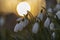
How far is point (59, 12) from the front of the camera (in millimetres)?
1280

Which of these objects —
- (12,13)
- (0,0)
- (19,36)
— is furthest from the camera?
(0,0)

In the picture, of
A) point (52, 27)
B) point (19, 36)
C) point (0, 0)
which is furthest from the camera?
point (0, 0)

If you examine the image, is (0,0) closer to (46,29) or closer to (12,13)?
(12,13)

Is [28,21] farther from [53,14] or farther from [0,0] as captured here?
[0,0]

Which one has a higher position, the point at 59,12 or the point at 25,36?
the point at 59,12

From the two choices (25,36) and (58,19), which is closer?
(58,19)

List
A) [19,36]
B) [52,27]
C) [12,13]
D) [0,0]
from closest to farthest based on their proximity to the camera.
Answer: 1. [52,27]
2. [19,36]
3. [12,13]
4. [0,0]

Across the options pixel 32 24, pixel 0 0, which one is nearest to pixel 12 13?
pixel 0 0

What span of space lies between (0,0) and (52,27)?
8.09 feet

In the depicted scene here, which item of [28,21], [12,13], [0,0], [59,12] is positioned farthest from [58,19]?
[0,0]

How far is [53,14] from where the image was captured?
132cm

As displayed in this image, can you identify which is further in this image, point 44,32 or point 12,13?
point 12,13

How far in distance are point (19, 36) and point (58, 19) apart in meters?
0.24

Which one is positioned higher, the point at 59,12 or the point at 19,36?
the point at 59,12
